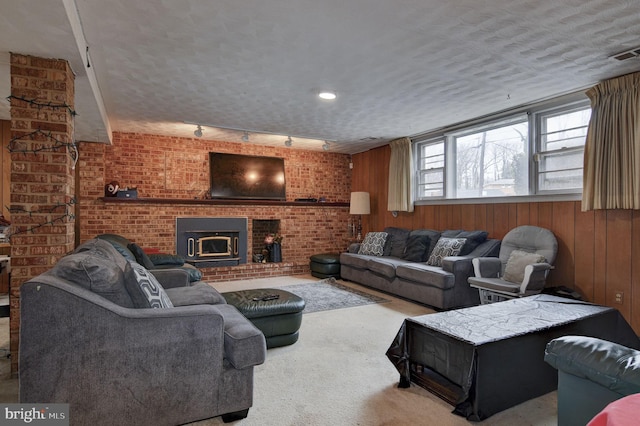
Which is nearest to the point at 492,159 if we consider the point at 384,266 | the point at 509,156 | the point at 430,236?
the point at 509,156

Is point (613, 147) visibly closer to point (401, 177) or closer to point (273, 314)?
point (401, 177)

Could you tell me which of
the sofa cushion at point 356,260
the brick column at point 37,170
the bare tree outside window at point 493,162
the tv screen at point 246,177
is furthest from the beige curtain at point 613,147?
the tv screen at point 246,177

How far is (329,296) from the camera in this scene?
486cm

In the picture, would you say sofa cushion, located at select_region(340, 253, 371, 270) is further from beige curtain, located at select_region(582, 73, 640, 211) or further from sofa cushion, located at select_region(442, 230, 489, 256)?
beige curtain, located at select_region(582, 73, 640, 211)

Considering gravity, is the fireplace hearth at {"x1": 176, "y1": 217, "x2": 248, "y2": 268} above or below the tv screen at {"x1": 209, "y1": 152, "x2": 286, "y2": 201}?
below

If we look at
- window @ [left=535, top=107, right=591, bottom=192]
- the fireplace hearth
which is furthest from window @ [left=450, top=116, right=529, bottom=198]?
the fireplace hearth

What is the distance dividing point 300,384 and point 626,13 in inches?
126

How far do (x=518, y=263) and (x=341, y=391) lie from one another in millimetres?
2506

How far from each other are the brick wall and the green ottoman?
321 centimetres

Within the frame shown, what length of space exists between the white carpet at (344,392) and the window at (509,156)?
100 inches

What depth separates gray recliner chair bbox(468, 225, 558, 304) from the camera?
3.49m

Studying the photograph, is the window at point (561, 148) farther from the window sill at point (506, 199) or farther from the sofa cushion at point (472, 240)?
the sofa cushion at point (472, 240)

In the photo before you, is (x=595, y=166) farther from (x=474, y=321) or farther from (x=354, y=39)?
(x=354, y=39)

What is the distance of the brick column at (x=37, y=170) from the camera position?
2463 mm
